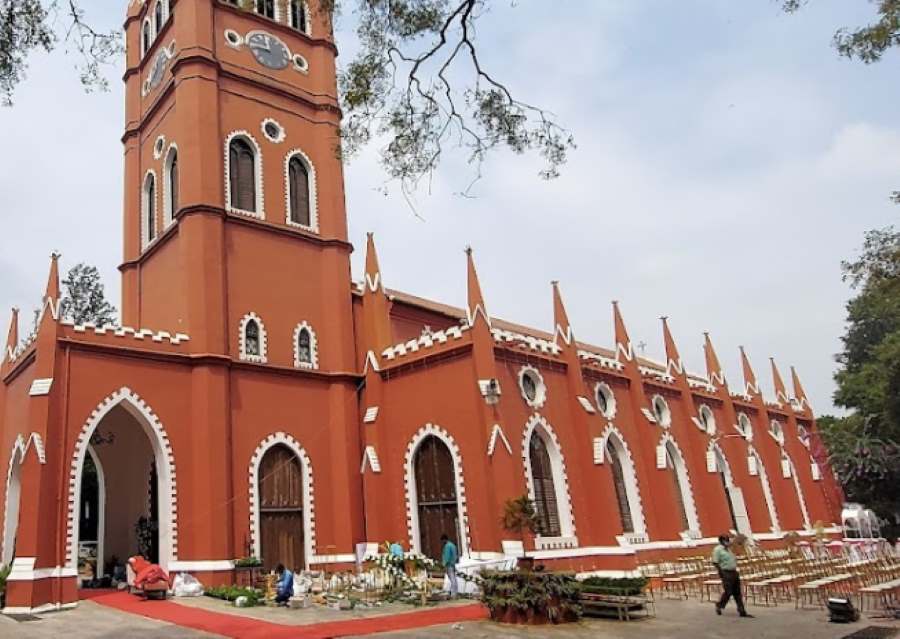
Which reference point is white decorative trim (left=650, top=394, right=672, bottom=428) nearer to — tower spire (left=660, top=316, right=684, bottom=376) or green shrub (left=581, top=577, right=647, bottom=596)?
tower spire (left=660, top=316, right=684, bottom=376)

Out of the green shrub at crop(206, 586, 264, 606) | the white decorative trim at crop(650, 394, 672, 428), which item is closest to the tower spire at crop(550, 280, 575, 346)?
the white decorative trim at crop(650, 394, 672, 428)

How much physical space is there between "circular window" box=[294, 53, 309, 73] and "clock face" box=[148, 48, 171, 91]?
4069 mm

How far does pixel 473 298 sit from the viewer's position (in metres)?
20.8

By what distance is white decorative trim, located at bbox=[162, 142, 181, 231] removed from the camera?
23234 millimetres

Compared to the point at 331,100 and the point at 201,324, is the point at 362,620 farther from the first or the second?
the point at 331,100

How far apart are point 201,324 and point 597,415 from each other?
462 inches

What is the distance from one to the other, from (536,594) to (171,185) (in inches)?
667

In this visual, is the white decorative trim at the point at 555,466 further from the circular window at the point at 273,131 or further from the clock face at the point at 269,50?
the clock face at the point at 269,50

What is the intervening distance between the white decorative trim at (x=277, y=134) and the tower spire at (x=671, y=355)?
15.6 meters

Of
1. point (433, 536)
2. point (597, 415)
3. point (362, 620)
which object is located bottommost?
point (362, 620)

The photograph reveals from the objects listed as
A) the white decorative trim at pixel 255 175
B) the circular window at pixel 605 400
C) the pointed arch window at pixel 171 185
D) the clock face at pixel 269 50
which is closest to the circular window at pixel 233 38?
the clock face at pixel 269 50

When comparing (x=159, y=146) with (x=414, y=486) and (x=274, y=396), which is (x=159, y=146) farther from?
(x=414, y=486)

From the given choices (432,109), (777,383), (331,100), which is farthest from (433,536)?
(777,383)

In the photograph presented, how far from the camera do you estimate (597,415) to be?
23234mm
